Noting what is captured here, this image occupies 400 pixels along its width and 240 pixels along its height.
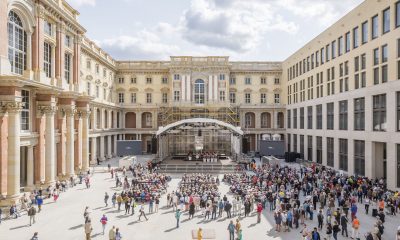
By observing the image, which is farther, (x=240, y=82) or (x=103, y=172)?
(x=240, y=82)

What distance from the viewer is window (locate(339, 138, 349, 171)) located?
1512 inches

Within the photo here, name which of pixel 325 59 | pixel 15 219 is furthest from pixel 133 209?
pixel 325 59

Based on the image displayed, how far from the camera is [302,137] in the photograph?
54031 mm

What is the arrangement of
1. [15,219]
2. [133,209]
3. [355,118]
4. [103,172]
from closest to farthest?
[15,219], [133,209], [355,118], [103,172]

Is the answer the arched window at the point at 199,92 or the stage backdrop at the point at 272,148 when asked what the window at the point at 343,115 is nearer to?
the stage backdrop at the point at 272,148

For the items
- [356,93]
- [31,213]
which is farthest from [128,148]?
[356,93]

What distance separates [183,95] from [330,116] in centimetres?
2735

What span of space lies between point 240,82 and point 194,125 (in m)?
15.0

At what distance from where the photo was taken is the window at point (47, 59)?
29.9 m

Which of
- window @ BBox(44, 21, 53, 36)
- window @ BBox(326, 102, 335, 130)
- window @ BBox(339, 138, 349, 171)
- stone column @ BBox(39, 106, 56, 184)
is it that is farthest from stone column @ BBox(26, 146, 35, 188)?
window @ BBox(326, 102, 335, 130)

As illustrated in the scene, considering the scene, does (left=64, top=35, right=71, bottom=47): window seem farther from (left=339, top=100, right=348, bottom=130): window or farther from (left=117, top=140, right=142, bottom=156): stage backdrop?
(left=339, top=100, right=348, bottom=130): window

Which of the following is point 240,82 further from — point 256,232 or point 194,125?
point 256,232

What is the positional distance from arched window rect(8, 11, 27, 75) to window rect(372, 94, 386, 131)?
108ft

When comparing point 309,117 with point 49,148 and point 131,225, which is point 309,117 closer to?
point 131,225
